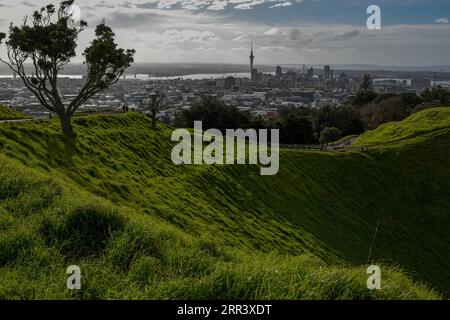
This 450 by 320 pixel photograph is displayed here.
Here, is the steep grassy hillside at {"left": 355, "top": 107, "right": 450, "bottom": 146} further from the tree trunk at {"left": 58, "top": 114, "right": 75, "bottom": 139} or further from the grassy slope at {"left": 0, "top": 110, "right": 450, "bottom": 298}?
the tree trunk at {"left": 58, "top": 114, "right": 75, "bottom": 139}

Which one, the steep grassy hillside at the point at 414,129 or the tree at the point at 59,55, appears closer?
the tree at the point at 59,55

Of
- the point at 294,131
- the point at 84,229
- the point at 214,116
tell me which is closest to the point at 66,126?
the point at 84,229

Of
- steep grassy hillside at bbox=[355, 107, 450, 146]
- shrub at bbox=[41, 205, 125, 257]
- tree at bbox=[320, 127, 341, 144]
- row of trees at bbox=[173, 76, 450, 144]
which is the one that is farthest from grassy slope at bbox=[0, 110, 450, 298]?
tree at bbox=[320, 127, 341, 144]

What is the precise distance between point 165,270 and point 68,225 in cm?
278

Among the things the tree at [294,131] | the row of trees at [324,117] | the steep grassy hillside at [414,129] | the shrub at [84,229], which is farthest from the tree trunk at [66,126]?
the tree at [294,131]

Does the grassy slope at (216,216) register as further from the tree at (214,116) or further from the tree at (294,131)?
the tree at (214,116)

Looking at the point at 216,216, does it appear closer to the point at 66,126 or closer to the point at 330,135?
the point at 66,126

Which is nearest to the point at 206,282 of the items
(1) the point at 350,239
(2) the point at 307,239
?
(2) the point at 307,239

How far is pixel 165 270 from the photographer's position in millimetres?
7582

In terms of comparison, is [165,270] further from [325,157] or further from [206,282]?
[325,157]

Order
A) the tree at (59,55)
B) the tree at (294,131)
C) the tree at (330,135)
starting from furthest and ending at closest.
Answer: the tree at (330,135), the tree at (294,131), the tree at (59,55)

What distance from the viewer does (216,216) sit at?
24.0m

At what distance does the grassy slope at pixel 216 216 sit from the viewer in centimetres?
687
